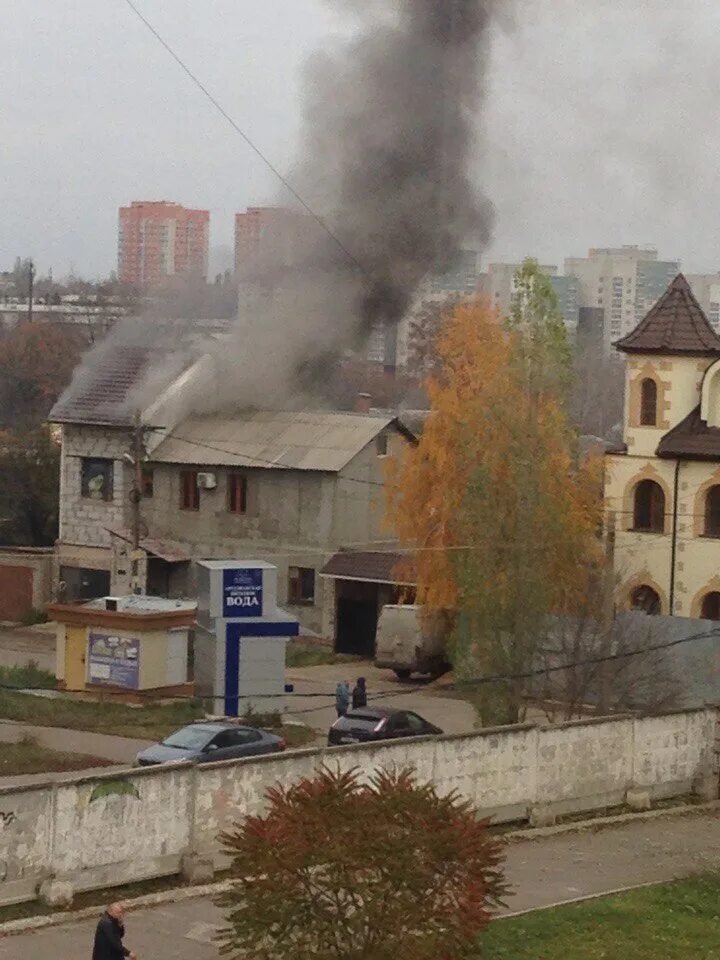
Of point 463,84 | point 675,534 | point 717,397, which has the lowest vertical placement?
point 675,534

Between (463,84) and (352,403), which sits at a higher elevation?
(463,84)

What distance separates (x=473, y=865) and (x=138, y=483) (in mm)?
29100

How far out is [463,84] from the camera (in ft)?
173

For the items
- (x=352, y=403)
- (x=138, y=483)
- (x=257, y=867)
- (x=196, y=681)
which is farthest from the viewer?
(x=352, y=403)

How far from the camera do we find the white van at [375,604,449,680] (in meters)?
41.8

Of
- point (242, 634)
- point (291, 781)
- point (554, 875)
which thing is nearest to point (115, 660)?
point (242, 634)

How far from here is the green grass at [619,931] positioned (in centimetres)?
1944

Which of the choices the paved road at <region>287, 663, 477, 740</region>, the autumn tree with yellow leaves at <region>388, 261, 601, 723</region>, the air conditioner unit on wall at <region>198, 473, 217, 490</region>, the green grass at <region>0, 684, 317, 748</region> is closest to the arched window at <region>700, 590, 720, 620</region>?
the autumn tree with yellow leaves at <region>388, 261, 601, 723</region>

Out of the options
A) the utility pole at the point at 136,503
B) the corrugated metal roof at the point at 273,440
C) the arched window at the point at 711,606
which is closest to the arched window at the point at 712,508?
the arched window at the point at 711,606

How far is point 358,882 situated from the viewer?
16.1 meters

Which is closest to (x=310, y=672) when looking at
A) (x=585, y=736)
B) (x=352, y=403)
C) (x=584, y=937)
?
(x=585, y=736)

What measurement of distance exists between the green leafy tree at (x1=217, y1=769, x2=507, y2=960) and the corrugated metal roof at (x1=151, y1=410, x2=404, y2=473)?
3074 centimetres

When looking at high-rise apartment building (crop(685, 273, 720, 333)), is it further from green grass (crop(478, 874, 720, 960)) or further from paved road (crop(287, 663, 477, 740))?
green grass (crop(478, 874, 720, 960))

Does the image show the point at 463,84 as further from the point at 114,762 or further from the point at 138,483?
the point at 114,762
